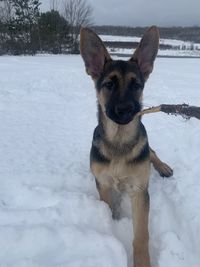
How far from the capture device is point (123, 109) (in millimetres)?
4242

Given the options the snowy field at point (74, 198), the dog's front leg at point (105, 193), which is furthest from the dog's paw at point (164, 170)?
the dog's front leg at point (105, 193)

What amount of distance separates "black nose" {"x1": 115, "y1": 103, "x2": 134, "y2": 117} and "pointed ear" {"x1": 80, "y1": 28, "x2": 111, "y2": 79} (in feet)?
2.80

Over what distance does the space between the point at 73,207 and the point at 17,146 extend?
8.38 ft

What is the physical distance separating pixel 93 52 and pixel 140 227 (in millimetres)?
2126

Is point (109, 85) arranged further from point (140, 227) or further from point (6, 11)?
point (6, 11)

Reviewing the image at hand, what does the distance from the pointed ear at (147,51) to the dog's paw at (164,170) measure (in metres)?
1.65

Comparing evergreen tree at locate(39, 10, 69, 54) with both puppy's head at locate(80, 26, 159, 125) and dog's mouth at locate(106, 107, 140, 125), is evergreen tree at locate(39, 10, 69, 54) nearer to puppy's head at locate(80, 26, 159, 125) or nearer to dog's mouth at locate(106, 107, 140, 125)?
puppy's head at locate(80, 26, 159, 125)

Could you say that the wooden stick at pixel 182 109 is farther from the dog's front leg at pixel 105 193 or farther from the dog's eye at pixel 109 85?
the dog's eye at pixel 109 85

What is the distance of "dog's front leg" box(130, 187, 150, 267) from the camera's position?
423 cm

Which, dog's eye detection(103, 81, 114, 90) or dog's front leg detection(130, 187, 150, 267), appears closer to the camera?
dog's front leg detection(130, 187, 150, 267)

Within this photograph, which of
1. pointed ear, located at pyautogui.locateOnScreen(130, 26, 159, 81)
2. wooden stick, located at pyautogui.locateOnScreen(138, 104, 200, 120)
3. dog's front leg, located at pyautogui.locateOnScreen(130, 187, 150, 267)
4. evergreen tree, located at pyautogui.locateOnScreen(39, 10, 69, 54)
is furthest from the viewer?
evergreen tree, located at pyautogui.locateOnScreen(39, 10, 69, 54)

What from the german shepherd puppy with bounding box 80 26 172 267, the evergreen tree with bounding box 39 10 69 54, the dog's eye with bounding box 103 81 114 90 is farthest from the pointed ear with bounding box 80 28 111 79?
the evergreen tree with bounding box 39 10 69 54

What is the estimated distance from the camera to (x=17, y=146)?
7.10 meters

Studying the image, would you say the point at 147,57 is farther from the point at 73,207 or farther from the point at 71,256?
the point at 71,256
